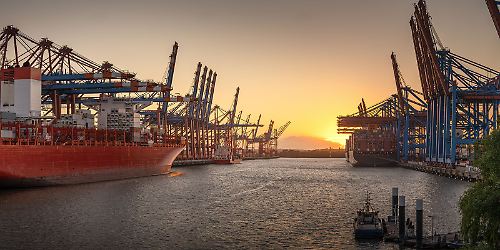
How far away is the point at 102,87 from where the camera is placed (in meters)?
70.9

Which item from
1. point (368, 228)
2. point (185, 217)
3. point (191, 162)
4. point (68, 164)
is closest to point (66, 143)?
point (68, 164)

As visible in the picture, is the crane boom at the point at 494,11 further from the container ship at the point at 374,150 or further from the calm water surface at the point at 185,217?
the container ship at the point at 374,150

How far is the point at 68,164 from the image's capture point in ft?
167

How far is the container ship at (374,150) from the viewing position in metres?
136

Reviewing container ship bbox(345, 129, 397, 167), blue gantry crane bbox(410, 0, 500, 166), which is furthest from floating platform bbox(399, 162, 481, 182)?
container ship bbox(345, 129, 397, 167)

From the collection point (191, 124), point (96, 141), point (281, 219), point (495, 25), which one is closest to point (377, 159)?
point (191, 124)

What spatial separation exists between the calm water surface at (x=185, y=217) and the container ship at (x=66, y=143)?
6.89 feet

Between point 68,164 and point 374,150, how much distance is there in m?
103

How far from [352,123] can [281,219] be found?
109m

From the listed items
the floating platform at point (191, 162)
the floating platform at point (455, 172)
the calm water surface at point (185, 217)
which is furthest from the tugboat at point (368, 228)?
the floating platform at point (191, 162)

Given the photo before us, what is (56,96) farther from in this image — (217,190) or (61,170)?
(217,190)

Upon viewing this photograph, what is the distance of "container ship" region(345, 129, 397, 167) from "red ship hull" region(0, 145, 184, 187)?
81996 mm

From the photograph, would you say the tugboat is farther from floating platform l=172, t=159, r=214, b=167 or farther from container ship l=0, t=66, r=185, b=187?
floating platform l=172, t=159, r=214, b=167

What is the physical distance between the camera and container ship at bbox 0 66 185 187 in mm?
45594
